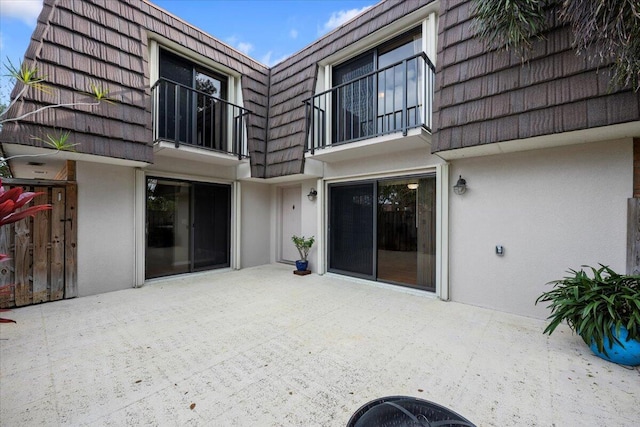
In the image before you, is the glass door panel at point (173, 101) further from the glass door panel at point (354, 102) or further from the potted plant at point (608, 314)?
the potted plant at point (608, 314)

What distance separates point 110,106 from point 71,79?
551 millimetres

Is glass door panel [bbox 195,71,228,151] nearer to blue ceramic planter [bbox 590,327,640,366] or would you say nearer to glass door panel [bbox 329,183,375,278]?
glass door panel [bbox 329,183,375,278]

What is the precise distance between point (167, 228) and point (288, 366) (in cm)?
473

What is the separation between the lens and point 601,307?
2.76 m

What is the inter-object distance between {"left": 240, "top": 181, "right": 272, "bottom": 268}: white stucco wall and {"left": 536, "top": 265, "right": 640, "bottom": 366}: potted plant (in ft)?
20.5

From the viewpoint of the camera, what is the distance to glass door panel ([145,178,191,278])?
19.0 feet

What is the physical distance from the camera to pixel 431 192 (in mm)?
4938

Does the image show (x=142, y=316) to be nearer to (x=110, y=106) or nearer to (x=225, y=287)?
(x=225, y=287)

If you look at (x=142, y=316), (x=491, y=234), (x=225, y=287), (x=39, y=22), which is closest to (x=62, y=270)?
(x=142, y=316)

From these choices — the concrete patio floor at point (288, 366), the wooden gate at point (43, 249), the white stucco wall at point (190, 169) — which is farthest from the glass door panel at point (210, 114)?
the concrete patio floor at point (288, 366)

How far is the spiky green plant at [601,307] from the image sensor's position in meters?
2.61

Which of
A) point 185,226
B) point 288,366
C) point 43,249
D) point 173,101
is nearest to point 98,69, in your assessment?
point 173,101

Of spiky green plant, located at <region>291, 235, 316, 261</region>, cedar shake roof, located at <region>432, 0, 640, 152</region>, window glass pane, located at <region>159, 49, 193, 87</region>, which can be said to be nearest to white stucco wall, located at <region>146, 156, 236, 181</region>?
window glass pane, located at <region>159, 49, 193, 87</region>

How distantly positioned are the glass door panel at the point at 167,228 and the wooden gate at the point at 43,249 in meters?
1.25
